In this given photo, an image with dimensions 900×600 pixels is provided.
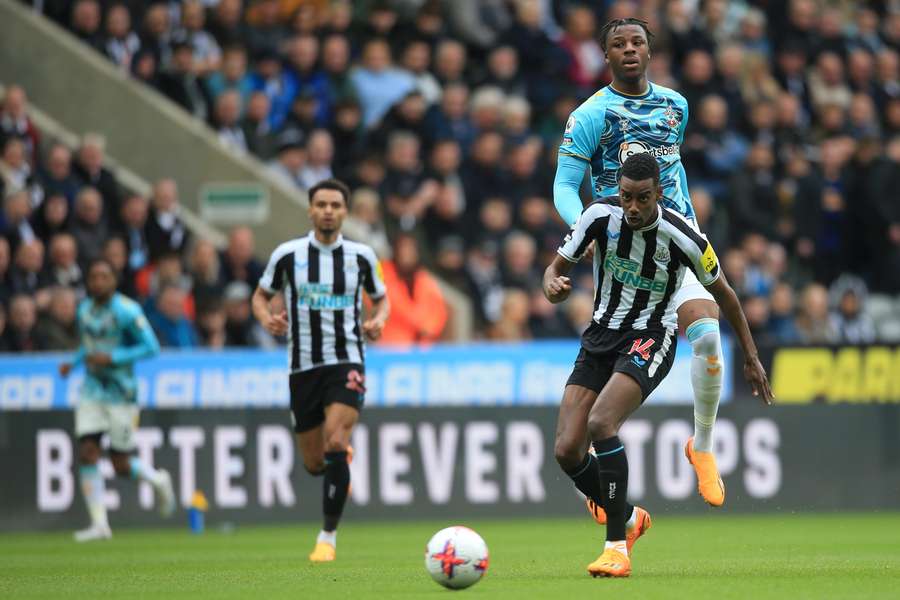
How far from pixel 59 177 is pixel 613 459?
29.1 ft

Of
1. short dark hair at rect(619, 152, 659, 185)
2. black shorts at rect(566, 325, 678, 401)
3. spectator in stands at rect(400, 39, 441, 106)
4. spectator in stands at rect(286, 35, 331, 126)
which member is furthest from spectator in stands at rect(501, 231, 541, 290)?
short dark hair at rect(619, 152, 659, 185)

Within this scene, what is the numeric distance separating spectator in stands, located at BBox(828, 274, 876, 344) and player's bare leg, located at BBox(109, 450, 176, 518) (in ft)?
25.5

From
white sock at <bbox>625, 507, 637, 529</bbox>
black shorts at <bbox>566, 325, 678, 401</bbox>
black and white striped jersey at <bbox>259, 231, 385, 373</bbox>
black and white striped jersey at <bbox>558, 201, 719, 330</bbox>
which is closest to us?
black and white striped jersey at <bbox>558, 201, 719, 330</bbox>

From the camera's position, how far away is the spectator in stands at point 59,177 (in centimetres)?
1616

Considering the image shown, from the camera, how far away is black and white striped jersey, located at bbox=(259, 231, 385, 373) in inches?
453

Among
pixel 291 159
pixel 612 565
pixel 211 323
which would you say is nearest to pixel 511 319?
pixel 291 159

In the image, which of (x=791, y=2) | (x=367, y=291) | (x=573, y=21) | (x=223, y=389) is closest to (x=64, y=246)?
(x=223, y=389)

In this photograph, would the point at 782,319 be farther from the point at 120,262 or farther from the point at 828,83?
the point at 120,262

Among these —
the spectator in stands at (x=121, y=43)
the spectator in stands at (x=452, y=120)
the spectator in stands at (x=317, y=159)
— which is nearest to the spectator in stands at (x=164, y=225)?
the spectator in stands at (x=317, y=159)

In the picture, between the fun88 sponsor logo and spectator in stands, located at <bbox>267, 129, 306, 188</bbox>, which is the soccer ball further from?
spectator in stands, located at <bbox>267, 129, 306, 188</bbox>

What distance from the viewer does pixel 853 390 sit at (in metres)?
17.0

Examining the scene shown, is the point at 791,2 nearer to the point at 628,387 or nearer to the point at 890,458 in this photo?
the point at 890,458

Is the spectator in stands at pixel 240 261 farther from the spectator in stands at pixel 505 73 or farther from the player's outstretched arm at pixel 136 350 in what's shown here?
the spectator in stands at pixel 505 73

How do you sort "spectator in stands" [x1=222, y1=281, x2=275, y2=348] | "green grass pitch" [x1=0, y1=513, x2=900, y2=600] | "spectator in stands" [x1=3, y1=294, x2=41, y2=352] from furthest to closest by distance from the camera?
"spectator in stands" [x1=222, y1=281, x2=275, y2=348] < "spectator in stands" [x1=3, y1=294, x2=41, y2=352] < "green grass pitch" [x1=0, y1=513, x2=900, y2=600]
